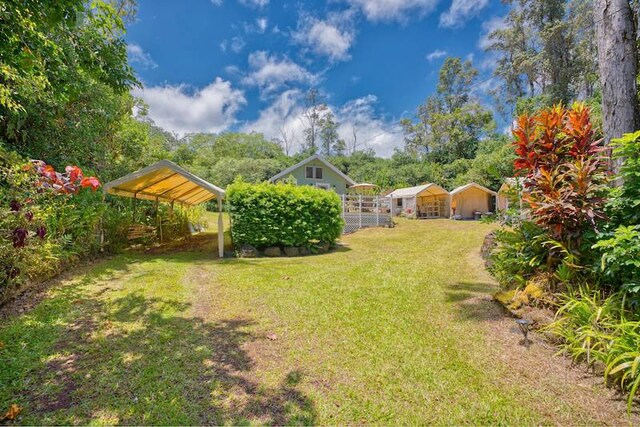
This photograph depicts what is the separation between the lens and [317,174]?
2427cm

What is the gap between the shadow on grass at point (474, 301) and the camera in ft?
13.9

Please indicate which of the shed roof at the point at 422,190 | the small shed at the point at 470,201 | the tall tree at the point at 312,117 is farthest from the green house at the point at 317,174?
the tall tree at the point at 312,117

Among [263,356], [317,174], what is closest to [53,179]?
[263,356]

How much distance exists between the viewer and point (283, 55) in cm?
2302

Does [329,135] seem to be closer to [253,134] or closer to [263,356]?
[253,134]

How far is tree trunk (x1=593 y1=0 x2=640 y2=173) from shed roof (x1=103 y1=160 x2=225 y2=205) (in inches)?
337

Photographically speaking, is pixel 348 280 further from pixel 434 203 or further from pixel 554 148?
pixel 434 203

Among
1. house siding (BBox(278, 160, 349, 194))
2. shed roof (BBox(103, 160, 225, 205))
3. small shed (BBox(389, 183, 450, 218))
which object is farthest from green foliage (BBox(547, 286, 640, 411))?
small shed (BBox(389, 183, 450, 218))

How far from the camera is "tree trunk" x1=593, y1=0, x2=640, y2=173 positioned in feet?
13.2

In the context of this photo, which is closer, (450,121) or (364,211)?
(364,211)

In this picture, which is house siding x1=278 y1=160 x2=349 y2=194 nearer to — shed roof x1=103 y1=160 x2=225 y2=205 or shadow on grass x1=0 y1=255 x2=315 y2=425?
shed roof x1=103 y1=160 x2=225 y2=205

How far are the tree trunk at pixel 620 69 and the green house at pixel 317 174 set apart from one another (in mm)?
19654

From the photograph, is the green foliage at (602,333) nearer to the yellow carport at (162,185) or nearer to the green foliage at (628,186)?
the green foliage at (628,186)

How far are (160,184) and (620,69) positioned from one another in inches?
446
